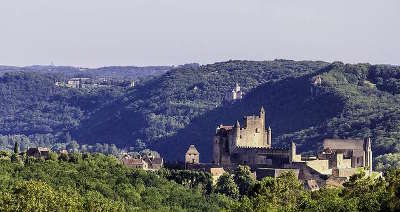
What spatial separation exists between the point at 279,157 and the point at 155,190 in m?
21.4

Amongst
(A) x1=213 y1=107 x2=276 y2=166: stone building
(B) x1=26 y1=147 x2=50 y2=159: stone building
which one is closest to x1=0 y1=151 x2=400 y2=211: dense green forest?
(B) x1=26 y1=147 x2=50 y2=159: stone building

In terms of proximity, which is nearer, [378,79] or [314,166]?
[314,166]

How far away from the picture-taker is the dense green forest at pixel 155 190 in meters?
71.4

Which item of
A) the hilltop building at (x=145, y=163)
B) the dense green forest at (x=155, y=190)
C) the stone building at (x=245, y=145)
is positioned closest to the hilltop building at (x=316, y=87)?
the hilltop building at (x=145, y=163)

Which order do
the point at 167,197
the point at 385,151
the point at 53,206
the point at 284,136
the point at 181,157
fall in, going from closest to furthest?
the point at 53,206
the point at 167,197
the point at 385,151
the point at 284,136
the point at 181,157

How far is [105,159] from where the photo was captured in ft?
331

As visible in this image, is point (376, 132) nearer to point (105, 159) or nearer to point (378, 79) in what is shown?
point (378, 79)

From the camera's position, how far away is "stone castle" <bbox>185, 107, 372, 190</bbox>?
106062 mm

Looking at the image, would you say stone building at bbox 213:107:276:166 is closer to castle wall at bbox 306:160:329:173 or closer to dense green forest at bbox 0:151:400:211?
castle wall at bbox 306:160:329:173

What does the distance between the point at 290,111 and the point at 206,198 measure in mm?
104142

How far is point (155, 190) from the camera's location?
301 ft

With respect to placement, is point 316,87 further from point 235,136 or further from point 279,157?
point 279,157

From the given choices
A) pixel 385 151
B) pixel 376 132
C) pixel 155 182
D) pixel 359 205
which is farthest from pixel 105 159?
pixel 376 132

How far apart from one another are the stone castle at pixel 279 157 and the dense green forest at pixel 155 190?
4.37 m
